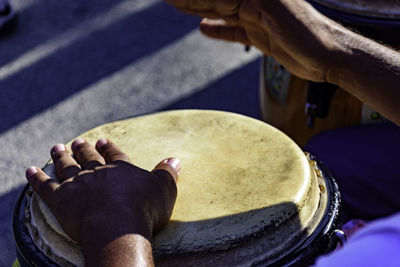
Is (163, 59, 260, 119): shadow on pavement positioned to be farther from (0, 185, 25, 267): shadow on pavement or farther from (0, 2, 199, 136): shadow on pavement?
(0, 185, 25, 267): shadow on pavement

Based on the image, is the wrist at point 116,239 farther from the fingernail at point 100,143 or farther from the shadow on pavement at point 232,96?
the shadow on pavement at point 232,96

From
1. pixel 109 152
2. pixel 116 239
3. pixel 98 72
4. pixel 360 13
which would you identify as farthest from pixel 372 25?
pixel 98 72

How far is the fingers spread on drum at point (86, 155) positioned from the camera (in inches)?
39.3

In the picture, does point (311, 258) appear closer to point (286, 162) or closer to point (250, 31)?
point (286, 162)

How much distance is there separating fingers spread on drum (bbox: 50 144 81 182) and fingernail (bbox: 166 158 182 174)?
164 mm

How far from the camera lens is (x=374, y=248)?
1.52 ft

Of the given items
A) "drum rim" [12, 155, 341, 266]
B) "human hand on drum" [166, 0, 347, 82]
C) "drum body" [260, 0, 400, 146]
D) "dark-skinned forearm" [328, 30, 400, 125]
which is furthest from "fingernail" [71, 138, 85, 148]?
"drum body" [260, 0, 400, 146]

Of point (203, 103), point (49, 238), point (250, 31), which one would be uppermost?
point (250, 31)

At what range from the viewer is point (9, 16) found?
98.5 inches

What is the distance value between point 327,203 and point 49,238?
500mm

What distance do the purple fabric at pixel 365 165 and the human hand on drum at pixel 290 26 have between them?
0.97 feet

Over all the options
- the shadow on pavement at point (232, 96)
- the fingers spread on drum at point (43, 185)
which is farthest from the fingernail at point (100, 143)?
the shadow on pavement at point (232, 96)

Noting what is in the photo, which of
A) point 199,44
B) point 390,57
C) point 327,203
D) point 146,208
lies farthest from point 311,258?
point 199,44

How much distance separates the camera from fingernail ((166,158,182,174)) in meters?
1.01
